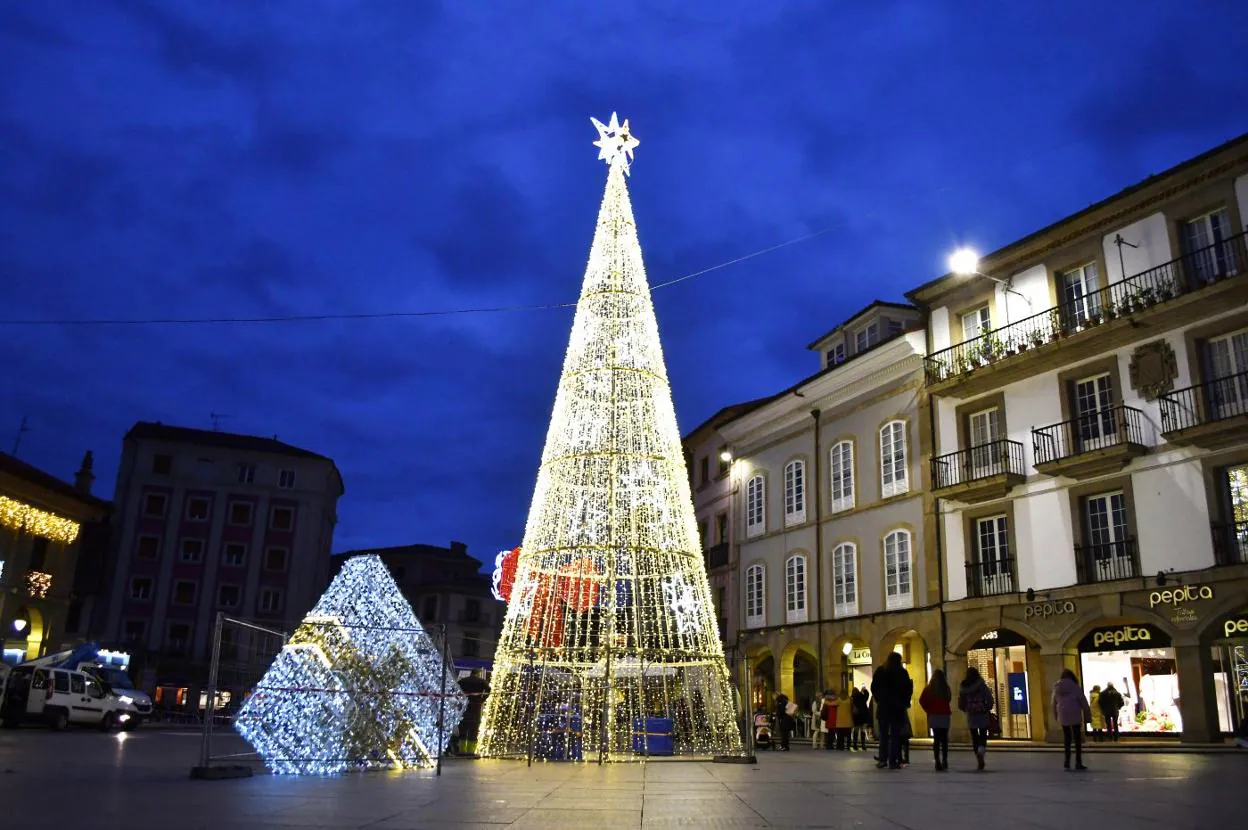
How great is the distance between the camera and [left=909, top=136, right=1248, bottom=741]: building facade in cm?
1939

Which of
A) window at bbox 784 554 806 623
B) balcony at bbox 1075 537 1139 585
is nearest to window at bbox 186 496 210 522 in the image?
window at bbox 784 554 806 623

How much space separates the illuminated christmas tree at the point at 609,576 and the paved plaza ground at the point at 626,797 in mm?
1206

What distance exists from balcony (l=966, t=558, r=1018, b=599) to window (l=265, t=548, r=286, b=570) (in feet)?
141

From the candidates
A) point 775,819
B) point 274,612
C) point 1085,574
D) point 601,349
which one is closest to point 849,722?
point 1085,574

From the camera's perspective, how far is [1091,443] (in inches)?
867

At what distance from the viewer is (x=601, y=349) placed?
16062 millimetres

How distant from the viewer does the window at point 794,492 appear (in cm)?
3105

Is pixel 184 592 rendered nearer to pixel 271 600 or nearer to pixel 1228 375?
pixel 271 600

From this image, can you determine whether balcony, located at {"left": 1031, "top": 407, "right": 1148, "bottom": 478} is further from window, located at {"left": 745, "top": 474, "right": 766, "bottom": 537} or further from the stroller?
window, located at {"left": 745, "top": 474, "right": 766, "bottom": 537}

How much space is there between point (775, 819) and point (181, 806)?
4.59 m

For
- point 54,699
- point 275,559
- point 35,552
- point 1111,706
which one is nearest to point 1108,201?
point 1111,706

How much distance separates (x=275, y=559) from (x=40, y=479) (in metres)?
22.2

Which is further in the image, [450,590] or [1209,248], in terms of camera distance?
[450,590]

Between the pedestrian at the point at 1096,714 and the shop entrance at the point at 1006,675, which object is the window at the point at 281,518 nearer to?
the shop entrance at the point at 1006,675
